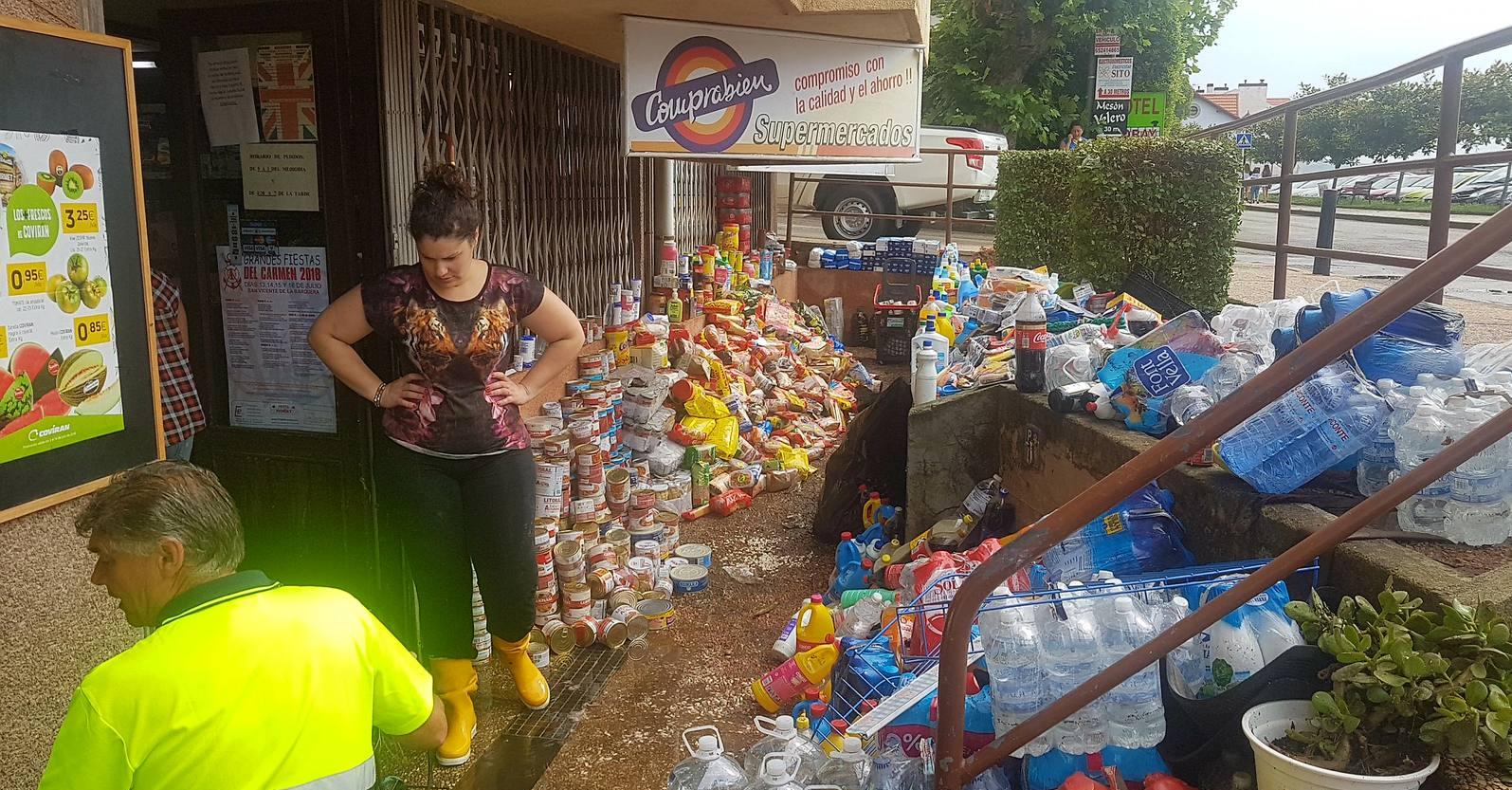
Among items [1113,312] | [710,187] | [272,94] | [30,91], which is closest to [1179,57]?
[710,187]

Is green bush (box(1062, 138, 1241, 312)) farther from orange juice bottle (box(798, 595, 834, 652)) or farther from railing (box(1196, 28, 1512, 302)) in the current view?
orange juice bottle (box(798, 595, 834, 652))

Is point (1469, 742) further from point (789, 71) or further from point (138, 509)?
point (789, 71)

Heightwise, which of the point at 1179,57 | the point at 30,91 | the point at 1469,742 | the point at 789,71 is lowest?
the point at 1469,742

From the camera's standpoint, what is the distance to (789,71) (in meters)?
4.94

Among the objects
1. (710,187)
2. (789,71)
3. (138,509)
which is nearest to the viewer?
(138,509)

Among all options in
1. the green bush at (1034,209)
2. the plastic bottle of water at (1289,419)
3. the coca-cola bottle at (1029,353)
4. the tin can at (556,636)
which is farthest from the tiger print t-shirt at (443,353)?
the green bush at (1034,209)

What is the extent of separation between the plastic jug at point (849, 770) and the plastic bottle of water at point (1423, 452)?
6.12ft

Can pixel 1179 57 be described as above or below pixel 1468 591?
above

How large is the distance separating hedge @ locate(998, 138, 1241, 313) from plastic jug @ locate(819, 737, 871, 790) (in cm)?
628

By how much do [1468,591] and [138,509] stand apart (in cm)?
306

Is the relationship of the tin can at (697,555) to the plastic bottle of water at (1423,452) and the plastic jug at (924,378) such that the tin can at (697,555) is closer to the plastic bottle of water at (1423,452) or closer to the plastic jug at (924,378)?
the plastic jug at (924,378)

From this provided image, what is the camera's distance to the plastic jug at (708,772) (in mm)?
2801

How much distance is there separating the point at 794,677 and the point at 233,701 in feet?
9.08

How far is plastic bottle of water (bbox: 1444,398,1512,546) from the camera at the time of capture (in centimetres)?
309
